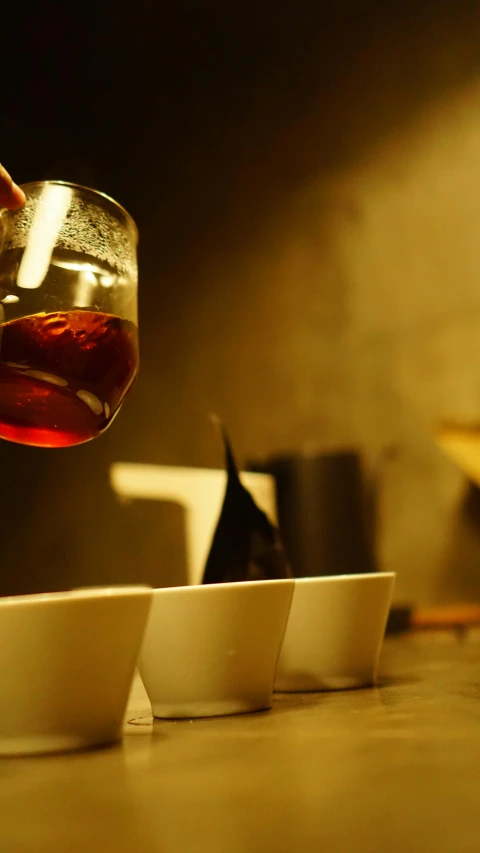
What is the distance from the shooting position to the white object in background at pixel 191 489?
177 centimetres

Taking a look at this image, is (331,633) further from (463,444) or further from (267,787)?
(463,444)

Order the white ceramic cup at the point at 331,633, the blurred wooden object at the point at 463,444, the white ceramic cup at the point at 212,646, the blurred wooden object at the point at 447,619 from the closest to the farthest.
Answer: the white ceramic cup at the point at 212,646
the white ceramic cup at the point at 331,633
the blurred wooden object at the point at 447,619
the blurred wooden object at the point at 463,444

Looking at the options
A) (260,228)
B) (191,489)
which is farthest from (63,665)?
(260,228)

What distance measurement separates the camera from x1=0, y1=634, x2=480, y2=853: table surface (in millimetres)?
290

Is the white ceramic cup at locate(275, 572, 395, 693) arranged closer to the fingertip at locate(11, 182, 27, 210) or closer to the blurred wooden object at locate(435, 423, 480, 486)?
the fingertip at locate(11, 182, 27, 210)

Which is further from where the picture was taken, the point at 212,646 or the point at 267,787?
the point at 212,646

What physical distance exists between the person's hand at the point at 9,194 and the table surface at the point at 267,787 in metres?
0.39

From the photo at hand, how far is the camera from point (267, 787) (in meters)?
0.35

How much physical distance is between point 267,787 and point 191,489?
148 cm

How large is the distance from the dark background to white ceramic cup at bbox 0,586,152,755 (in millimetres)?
1282

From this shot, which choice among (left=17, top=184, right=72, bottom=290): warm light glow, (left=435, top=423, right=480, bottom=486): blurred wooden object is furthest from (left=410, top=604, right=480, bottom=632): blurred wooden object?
(left=17, top=184, right=72, bottom=290): warm light glow

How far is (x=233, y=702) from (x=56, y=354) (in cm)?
27

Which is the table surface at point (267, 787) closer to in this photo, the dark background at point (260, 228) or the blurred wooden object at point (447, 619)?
the blurred wooden object at point (447, 619)

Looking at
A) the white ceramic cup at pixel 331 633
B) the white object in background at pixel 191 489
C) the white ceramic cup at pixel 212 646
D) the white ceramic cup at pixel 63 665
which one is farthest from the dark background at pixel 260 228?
the white ceramic cup at pixel 63 665
